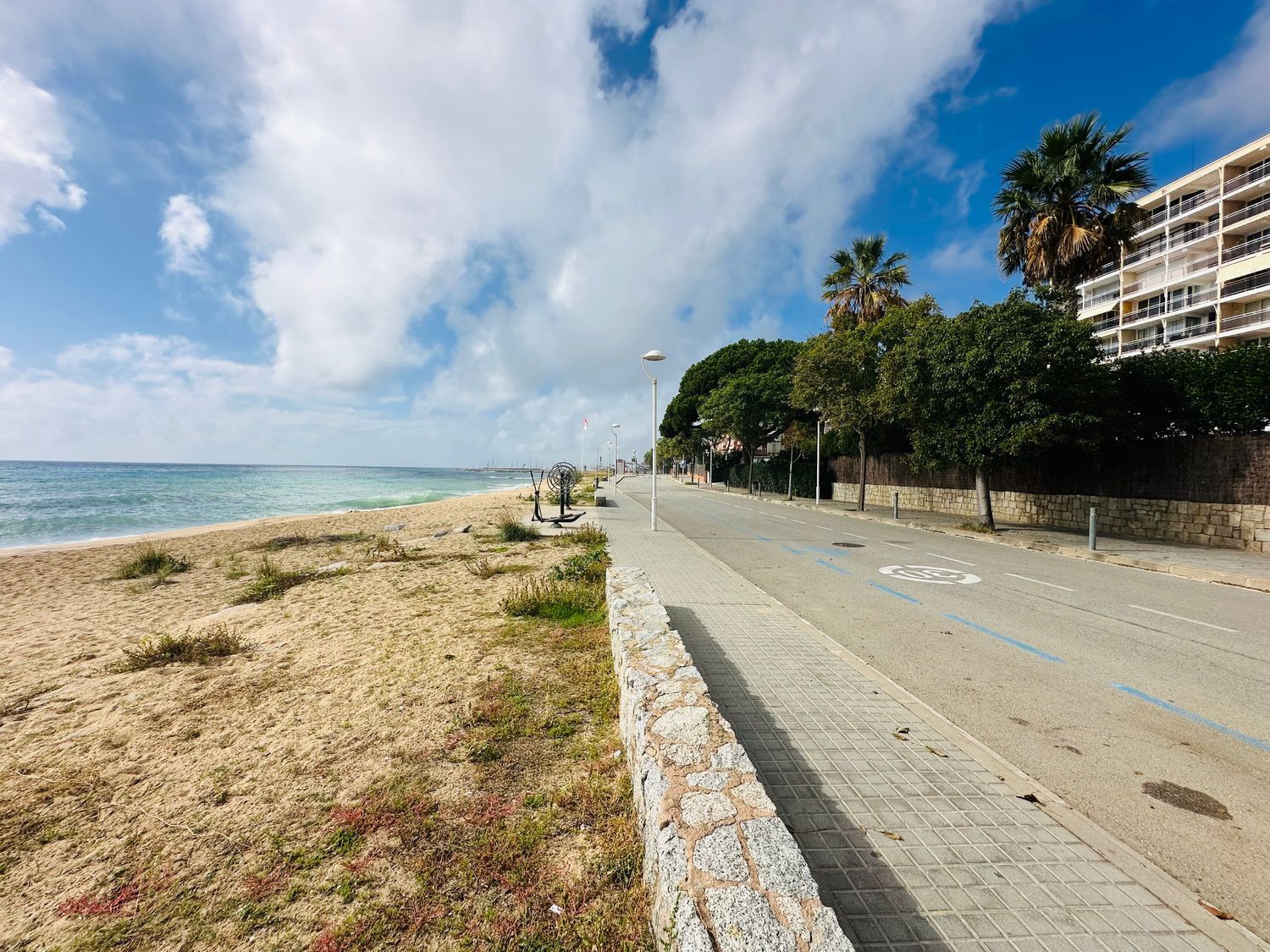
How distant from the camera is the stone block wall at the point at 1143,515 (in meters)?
12.9

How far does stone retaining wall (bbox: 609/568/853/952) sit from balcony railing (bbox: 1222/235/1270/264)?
50.9 meters

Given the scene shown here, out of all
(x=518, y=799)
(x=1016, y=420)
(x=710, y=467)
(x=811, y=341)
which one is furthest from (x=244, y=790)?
(x=710, y=467)

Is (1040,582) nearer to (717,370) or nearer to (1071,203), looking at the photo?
(1071,203)

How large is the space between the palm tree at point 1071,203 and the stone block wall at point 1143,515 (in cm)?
762

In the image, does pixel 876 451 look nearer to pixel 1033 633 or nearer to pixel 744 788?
pixel 1033 633

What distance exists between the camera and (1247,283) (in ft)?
114

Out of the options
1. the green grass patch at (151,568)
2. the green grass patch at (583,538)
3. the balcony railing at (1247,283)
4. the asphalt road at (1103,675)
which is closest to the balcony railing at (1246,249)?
the balcony railing at (1247,283)

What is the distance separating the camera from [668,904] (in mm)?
2172

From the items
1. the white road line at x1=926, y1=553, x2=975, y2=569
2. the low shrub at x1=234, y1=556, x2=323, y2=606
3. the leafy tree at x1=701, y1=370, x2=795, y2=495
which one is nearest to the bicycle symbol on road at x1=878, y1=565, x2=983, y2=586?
the white road line at x1=926, y1=553, x2=975, y2=569

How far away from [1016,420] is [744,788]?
16674mm

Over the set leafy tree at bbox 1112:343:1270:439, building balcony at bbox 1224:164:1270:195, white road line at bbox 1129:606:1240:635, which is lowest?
white road line at bbox 1129:606:1240:635

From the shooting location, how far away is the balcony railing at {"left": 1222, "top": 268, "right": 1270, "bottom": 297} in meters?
33.5

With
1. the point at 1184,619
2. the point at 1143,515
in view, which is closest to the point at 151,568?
the point at 1184,619

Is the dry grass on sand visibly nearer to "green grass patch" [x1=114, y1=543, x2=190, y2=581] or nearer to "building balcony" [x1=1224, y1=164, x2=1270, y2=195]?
"green grass patch" [x1=114, y1=543, x2=190, y2=581]
